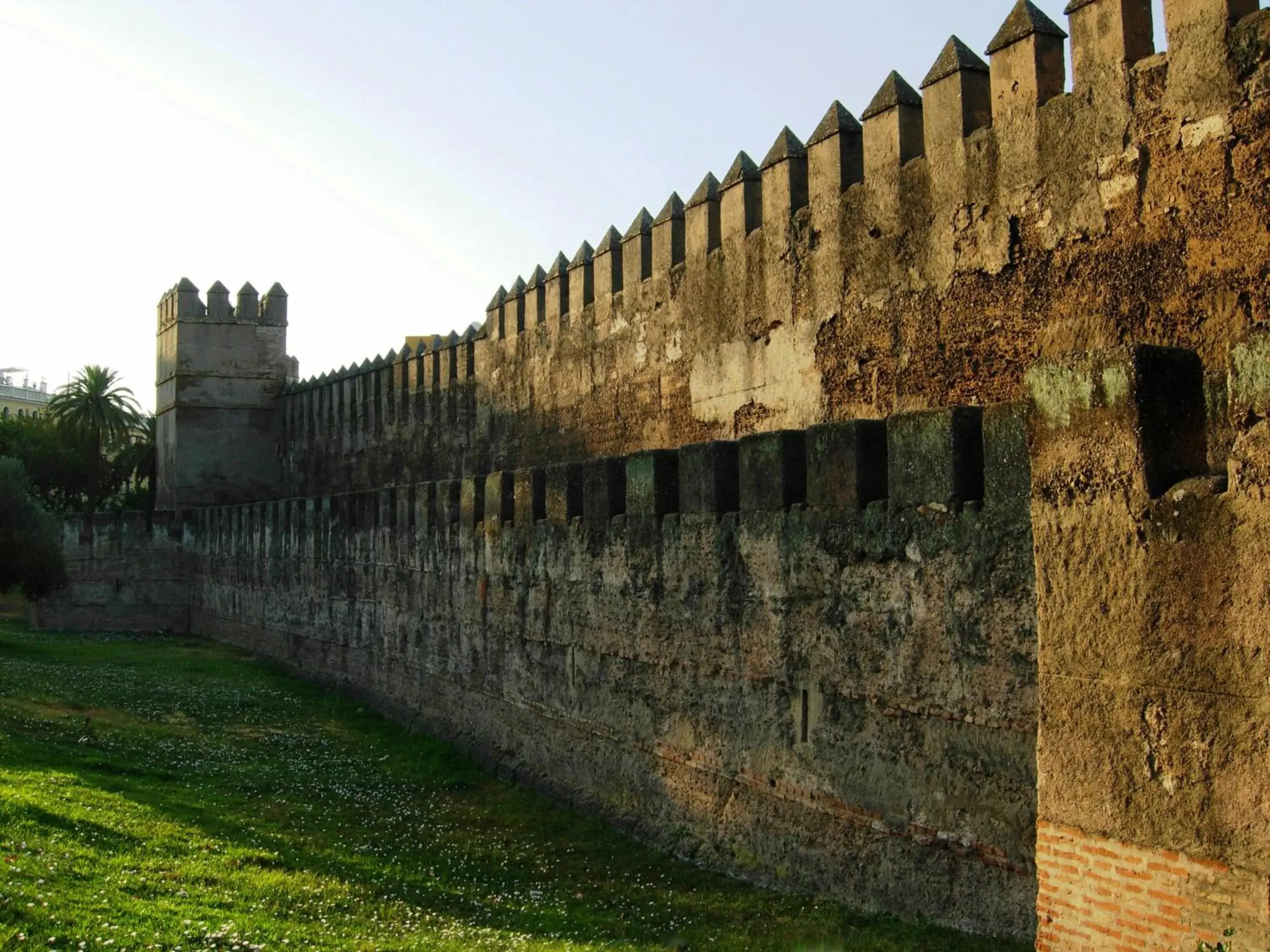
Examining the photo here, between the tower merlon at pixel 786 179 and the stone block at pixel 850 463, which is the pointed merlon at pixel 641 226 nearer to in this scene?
the tower merlon at pixel 786 179

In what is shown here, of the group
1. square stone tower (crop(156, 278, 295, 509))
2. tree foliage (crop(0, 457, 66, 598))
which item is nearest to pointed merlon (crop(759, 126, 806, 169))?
tree foliage (crop(0, 457, 66, 598))

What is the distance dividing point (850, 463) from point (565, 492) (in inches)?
148

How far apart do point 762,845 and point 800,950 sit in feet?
4.30

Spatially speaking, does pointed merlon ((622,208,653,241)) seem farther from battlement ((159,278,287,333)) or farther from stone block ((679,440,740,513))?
battlement ((159,278,287,333))

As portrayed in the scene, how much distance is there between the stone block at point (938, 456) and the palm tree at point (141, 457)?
28.9m

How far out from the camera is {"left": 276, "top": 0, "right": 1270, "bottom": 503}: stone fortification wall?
771 centimetres

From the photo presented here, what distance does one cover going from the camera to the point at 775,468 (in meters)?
7.52

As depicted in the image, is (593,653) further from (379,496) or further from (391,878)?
(379,496)

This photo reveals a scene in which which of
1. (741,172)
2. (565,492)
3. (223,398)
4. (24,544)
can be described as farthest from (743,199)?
(223,398)

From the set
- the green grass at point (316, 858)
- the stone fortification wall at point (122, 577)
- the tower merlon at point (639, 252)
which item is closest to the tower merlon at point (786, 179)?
the tower merlon at point (639, 252)

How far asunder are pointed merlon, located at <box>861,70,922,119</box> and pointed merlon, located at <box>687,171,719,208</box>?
2.64m

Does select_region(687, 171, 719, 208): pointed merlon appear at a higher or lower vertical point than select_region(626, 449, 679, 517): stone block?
higher

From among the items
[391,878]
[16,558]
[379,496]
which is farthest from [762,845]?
[16,558]

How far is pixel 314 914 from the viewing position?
275 inches
